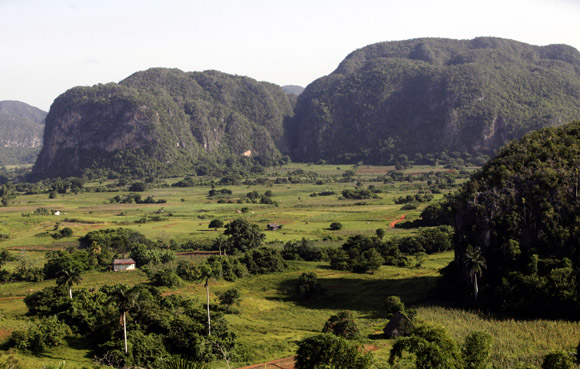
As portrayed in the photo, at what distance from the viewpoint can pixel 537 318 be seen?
3762cm

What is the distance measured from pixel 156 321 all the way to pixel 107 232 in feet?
136

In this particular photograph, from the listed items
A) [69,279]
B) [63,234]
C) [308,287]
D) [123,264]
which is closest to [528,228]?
[308,287]

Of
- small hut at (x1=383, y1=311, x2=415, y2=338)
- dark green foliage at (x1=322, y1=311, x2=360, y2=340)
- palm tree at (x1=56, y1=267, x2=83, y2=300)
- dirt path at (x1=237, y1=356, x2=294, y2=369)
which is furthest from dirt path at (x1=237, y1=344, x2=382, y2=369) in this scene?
palm tree at (x1=56, y1=267, x2=83, y2=300)

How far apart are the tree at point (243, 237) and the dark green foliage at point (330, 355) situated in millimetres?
42109

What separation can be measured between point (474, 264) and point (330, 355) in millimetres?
19688

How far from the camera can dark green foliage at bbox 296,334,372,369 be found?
1008 inches

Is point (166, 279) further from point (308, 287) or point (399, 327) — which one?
point (399, 327)

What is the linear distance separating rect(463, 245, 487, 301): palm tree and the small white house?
1431 inches

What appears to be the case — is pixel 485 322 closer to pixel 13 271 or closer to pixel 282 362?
pixel 282 362

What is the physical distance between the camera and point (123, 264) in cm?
5912

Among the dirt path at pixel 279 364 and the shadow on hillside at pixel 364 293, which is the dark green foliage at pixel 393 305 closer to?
the shadow on hillside at pixel 364 293

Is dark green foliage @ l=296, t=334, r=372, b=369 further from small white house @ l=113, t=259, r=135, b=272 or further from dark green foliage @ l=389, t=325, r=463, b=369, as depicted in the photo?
small white house @ l=113, t=259, r=135, b=272

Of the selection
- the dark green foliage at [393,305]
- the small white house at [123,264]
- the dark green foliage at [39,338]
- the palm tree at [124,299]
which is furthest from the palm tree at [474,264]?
the small white house at [123,264]

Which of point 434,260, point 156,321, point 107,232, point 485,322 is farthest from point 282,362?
point 107,232
